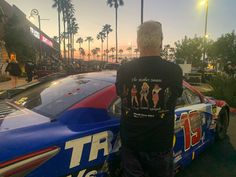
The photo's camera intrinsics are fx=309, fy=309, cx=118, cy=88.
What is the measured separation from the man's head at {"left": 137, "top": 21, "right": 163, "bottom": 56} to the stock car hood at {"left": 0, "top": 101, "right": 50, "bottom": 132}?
3.71 feet

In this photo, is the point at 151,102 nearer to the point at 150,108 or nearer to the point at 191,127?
the point at 150,108

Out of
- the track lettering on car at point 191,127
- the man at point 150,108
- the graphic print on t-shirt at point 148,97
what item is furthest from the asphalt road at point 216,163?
the graphic print on t-shirt at point 148,97

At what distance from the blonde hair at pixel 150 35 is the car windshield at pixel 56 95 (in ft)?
3.41

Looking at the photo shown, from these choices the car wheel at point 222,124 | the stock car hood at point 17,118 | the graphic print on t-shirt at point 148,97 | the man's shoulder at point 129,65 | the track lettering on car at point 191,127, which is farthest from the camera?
the car wheel at point 222,124

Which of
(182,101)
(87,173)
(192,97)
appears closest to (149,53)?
(87,173)

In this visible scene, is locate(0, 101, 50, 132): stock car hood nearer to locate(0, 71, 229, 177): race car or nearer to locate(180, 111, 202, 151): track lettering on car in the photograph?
locate(0, 71, 229, 177): race car

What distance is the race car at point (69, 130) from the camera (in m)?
2.27

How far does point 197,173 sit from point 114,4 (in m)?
52.7

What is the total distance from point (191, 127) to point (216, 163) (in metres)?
1.04

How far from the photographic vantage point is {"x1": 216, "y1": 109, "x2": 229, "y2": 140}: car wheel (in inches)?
208

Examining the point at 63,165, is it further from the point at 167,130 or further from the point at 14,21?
the point at 14,21

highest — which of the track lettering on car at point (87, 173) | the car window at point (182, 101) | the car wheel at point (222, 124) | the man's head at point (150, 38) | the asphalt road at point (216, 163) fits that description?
the man's head at point (150, 38)

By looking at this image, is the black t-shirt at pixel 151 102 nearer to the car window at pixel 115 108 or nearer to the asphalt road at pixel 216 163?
the car window at pixel 115 108

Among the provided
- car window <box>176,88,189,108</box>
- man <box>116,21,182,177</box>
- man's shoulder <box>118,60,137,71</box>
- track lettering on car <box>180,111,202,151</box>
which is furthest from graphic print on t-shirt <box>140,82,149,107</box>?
car window <box>176,88,189,108</box>
